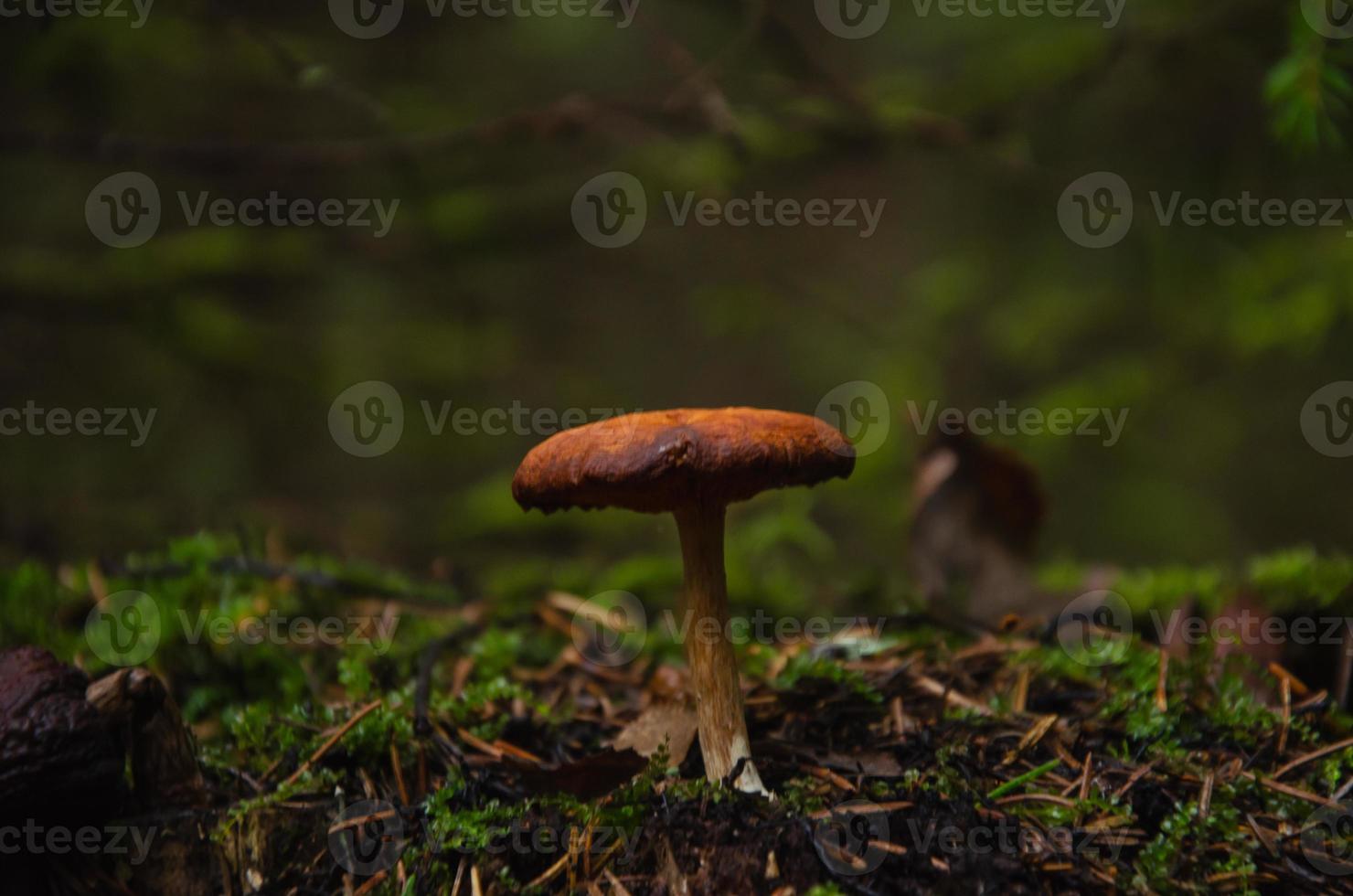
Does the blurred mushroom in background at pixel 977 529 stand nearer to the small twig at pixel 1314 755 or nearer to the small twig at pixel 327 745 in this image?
the small twig at pixel 1314 755

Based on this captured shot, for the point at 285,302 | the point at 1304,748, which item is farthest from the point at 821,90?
the point at 285,302

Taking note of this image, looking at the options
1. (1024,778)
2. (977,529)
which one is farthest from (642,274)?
(1024,778)

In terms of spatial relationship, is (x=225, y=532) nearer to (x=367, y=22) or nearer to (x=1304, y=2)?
(x=367, y=22)

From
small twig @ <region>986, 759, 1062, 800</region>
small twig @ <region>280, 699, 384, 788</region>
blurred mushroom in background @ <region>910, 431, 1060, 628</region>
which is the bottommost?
small twig @ <region>986, 759, 1062, 800</region>

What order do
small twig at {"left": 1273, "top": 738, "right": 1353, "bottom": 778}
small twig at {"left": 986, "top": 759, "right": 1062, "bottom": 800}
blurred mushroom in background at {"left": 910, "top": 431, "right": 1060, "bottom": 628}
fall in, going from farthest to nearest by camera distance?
blurred mushroom in background at {"left": 910, "top": 431, "right": 1060, "bottom": 628} → small twig at {"left": 1273, "top": 738, "right": 1353, "bottom": 778} → small twig at {"left": 986, "top": 759, "right": 1062, "bottom": 800}

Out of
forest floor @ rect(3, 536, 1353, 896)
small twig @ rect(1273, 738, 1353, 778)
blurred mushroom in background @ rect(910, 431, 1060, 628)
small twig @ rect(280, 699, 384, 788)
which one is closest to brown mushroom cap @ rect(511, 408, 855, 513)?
forest floor @ rect(3, 536, 1353, 896)

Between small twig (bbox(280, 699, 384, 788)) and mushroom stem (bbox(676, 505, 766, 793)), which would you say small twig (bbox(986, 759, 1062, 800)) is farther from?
small twig (bbox(280, 699, 384, 788))
